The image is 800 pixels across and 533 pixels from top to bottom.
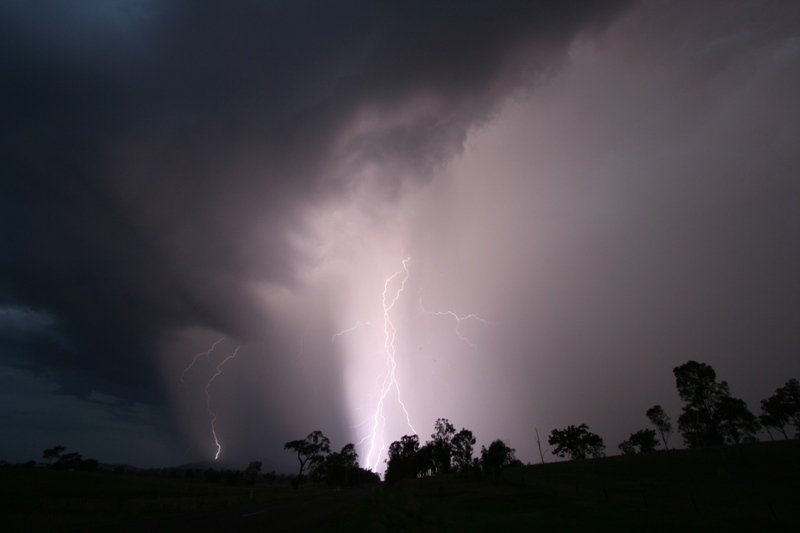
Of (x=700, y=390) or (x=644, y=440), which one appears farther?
(x=644, y=440)

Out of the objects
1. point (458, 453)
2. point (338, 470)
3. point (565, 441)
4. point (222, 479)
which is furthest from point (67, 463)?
point (565, 441)

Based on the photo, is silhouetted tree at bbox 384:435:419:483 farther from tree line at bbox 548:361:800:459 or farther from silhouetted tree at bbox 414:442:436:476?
tree line at bbox 548:361:800:459

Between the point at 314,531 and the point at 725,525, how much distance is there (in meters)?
23.9

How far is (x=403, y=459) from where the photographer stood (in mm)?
123000

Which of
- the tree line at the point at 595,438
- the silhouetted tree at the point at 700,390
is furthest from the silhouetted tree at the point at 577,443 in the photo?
the silhouetted tree at the point at 700,390

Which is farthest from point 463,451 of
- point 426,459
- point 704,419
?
point 704,419

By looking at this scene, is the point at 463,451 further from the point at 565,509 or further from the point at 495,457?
the point at 565,509

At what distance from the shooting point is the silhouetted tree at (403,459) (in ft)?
384

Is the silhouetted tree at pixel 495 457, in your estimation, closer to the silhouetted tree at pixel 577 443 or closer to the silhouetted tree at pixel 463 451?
the silhouetted tree at pixel 463 451

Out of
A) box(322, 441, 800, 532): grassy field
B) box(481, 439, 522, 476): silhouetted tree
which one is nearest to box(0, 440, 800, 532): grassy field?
box(322, 441, 800, 532): grassy field

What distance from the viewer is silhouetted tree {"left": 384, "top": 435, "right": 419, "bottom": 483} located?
384 ft

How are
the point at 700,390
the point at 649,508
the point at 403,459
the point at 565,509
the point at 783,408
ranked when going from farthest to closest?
the point at 403,459 < the point at 783,408 < the point at 700,390 < the point at 565,509 < the point at 649,508

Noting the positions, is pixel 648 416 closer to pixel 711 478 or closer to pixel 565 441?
pixel 565 441

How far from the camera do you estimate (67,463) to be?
99250 millimetres
